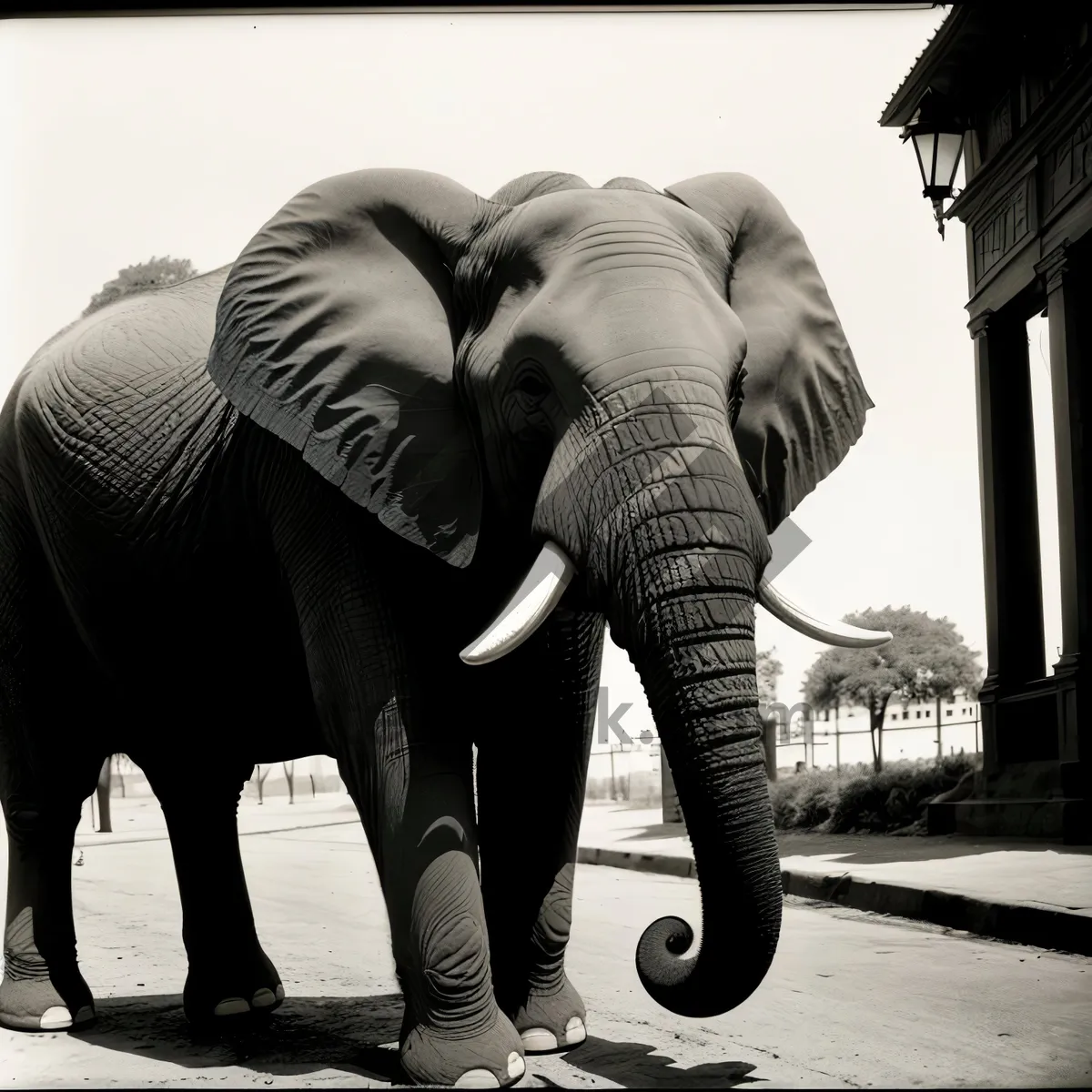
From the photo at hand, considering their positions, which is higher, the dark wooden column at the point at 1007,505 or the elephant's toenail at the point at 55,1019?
the dark wooden column at the point at 1007,505

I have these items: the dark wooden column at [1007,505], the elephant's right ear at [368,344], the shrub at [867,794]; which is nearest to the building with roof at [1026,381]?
the dark wooden column at [1007,505]

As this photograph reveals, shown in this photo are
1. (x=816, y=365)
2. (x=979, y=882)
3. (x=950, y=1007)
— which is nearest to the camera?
(x=816, y=365)

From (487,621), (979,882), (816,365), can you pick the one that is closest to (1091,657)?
(979,882)

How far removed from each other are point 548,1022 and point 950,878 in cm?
520

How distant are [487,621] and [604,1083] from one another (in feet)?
4.43

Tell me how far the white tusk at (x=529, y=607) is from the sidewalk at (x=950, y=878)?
14.4 feet

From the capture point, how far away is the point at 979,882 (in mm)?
9477

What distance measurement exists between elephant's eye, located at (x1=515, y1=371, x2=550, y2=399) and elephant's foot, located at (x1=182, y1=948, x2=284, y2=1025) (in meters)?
2.68

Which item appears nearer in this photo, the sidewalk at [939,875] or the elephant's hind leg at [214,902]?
the elephant's hind leg at [214,902]

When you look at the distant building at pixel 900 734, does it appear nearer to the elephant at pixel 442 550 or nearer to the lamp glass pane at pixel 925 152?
the lamp glass pane at pixel 925 152

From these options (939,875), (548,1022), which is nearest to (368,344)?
(548,1022)

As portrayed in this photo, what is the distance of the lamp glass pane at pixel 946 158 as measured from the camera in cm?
777

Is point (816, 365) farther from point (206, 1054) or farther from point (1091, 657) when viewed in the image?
point (1091, 657)

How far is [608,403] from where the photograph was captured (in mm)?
4266
